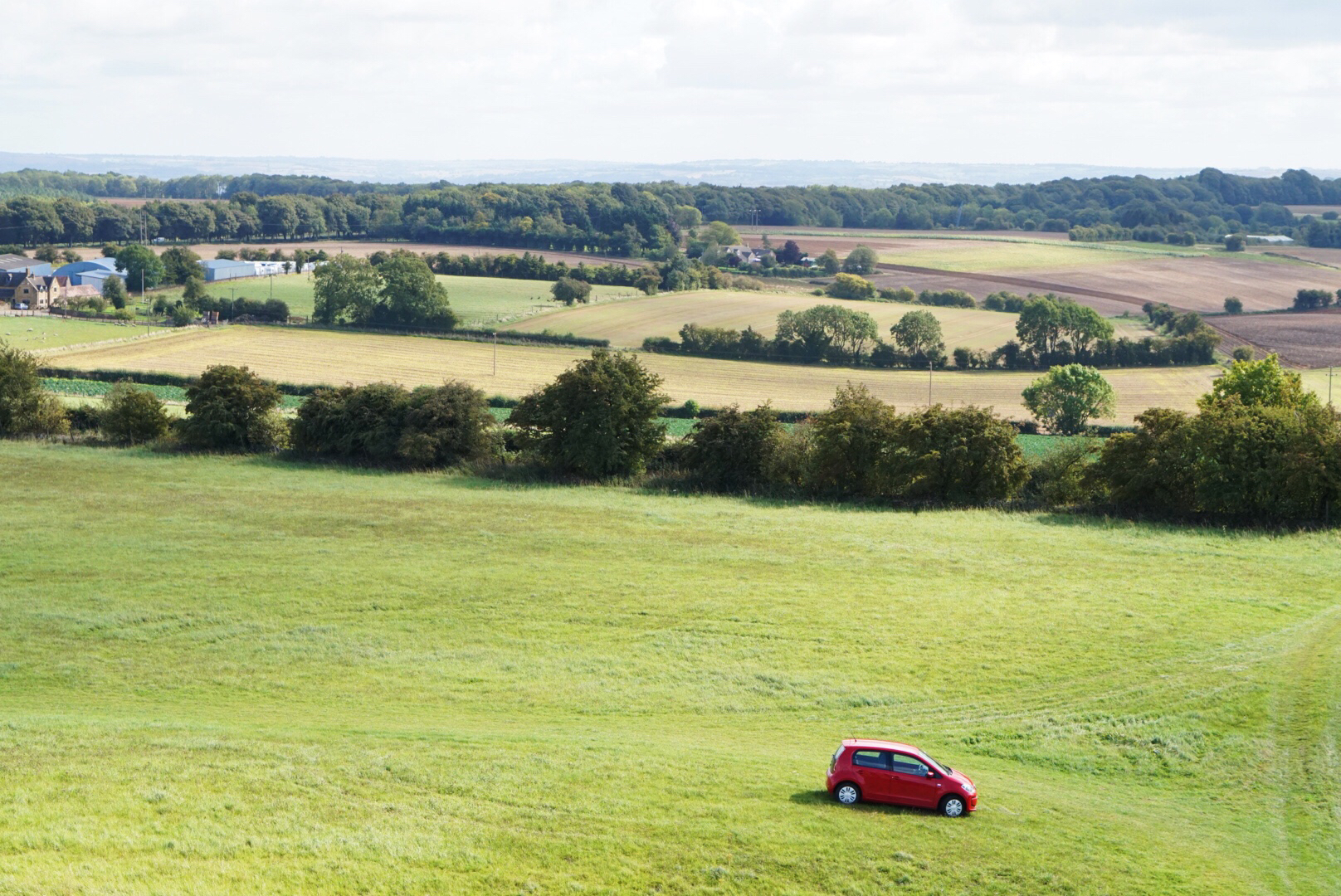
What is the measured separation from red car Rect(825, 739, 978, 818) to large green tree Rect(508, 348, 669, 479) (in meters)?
35.1

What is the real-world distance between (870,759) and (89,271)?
13107 centimetres

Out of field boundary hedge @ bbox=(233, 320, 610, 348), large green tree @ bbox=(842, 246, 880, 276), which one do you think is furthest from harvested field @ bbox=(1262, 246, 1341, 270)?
field boundary hedge @ bbox=(233, 320, 610, 348)

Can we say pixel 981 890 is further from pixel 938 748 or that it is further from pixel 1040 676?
pixel 1040 676

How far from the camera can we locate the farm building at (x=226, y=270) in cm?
13100

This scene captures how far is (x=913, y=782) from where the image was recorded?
19.6 metres

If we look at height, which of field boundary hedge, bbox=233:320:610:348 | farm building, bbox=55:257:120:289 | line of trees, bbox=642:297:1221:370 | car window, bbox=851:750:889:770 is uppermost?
farm building, bbox=55:257:120:289

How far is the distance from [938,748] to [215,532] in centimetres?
2894

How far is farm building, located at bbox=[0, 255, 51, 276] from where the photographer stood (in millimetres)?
125131

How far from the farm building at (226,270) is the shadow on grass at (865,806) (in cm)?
12369

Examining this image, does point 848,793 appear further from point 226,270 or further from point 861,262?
point 226,270

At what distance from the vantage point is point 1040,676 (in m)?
28.7

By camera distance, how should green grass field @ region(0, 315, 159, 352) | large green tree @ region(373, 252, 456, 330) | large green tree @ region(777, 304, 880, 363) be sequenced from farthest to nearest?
large green tree @ region(373, 252, 456, 330)
green grass field @ region(0, 315, 159, 352)
large green tree @ region(777, 304, 880, 363)

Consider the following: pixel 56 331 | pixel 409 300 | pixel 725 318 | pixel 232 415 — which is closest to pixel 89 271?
pixel 56 331

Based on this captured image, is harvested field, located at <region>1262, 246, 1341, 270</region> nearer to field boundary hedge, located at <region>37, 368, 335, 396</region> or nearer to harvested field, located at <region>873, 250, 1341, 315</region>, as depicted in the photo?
harvested field, located at <region>873, 250, 1341, 315</region>
